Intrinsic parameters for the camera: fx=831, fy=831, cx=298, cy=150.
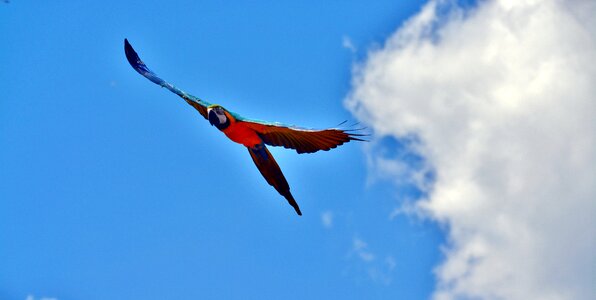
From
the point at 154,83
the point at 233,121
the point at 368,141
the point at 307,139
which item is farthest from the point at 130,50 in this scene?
the point at 368,141

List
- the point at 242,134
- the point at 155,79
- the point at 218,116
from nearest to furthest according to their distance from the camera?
the point at 218,116 → the point at 242,134 → the point at 155,79

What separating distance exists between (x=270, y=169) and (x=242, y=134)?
197cm

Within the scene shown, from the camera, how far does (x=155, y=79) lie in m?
32.8

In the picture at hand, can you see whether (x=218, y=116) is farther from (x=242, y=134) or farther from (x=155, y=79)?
(x=155, y=79)

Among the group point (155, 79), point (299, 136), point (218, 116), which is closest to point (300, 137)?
point (299, 136)

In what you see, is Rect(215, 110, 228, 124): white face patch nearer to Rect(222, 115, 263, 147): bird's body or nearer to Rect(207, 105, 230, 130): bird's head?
Rect(207, 105, 230, 130): bird's head

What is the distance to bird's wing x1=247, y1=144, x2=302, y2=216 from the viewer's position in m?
30.5

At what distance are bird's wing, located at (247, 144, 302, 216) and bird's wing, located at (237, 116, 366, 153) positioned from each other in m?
0.65

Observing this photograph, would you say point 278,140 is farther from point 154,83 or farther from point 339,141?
point 154,83

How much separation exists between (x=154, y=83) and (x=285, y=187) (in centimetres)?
675

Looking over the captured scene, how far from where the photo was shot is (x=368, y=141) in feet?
85.2

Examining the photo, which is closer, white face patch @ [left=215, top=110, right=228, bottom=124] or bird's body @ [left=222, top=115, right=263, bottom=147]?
white face patch @ [left=215, top=110, right=228, bottom=124]

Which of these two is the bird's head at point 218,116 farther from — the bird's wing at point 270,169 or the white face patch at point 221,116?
the bird's wing at point 270,169

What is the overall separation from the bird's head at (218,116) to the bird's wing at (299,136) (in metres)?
0.50
